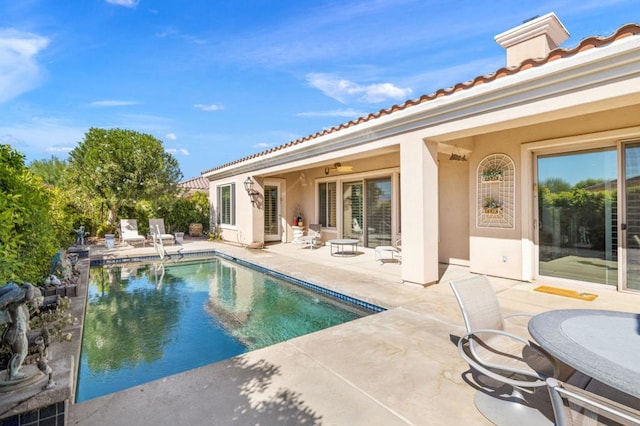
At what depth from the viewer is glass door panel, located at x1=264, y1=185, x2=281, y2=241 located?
15328mm

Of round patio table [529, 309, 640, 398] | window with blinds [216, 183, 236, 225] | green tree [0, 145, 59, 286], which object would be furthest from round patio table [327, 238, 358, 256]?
round patio table [529, 309, 640, 398]

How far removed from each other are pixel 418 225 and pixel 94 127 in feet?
51.4

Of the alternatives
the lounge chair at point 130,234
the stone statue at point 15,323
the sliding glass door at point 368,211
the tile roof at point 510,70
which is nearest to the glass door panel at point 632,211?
the tile roof at point 510,70

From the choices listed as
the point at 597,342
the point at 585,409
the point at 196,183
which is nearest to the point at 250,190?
the point at 597,342

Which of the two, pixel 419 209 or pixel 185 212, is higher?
pixel 185 212

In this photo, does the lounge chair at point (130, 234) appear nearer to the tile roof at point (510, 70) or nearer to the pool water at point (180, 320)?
the pool water at point (180, 320)

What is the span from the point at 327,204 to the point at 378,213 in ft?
9.75

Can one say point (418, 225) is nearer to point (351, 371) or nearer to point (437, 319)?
point (437, 319)

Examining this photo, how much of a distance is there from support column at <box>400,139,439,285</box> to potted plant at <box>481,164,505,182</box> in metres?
1.88

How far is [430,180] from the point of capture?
684 cm

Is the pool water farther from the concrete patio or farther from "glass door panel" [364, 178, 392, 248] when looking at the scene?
"glass door panel" [364, 178, 392, 248]

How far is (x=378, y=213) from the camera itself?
477 inches

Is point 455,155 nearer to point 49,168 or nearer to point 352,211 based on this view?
point 352,211

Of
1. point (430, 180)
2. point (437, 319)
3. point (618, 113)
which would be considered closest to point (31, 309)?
point (437, 319)
